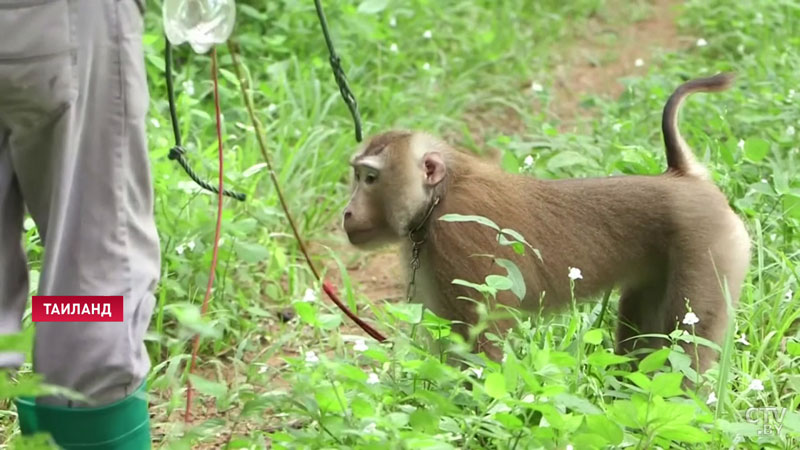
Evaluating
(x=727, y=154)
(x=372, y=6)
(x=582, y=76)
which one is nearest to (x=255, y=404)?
(x=727, y=154)

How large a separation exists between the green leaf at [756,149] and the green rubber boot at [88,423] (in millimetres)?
2692

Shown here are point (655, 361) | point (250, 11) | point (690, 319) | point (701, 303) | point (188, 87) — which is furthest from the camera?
point (250, 11)

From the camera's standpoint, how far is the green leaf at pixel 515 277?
321 cm

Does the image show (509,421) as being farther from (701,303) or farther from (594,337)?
(701,303)

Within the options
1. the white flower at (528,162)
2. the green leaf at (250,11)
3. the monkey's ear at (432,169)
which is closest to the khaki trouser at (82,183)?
the monkey's ear at (432,169)

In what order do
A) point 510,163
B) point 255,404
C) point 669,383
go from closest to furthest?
1. point 255,404
2. point 669,383
3. point 510,163

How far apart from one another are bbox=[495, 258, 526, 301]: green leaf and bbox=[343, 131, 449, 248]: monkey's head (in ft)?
1.19

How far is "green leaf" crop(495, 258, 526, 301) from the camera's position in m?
3.21

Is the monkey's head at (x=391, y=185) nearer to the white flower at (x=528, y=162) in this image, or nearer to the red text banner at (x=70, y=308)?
the red text banner at (x=70, y=308)

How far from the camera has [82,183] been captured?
2762 mm

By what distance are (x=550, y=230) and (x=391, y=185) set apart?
0.50m

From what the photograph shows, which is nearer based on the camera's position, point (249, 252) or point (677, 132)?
point (677, 132)

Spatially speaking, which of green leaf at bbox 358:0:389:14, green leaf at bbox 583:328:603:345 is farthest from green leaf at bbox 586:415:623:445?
green leaf at bbox 358:0:389:14

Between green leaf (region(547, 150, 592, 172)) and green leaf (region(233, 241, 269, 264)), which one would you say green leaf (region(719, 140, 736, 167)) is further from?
green leaf (region(233, 241, 269, 264))
